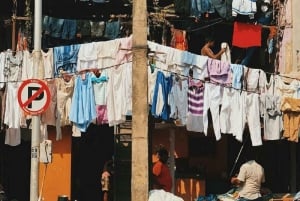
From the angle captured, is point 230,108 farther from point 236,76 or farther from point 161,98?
point 161,98

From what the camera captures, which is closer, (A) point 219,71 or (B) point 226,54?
(A) point 219,71

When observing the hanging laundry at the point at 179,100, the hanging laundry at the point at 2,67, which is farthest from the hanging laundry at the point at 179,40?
the hanging laundry at the point at 2,67

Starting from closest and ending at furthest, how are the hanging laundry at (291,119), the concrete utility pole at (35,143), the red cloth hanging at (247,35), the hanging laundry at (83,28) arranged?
the concrete utility pole at (35,143), the hanging laundry at (291,119), the hanging laundry at (83,28), the red cloth hanging at (247,35)

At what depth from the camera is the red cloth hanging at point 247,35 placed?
17.5 metres

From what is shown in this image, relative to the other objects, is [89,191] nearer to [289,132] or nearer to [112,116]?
[112,116]

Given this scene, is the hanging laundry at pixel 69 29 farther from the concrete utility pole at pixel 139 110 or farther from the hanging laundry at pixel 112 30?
the concrete utility pole at pixel 139 110

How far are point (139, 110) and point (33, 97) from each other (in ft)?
6.44

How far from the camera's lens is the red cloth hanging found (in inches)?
688

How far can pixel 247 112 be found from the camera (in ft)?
52.7

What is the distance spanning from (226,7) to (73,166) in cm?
570

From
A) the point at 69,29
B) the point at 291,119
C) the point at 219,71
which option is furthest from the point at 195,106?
the point at 69,29

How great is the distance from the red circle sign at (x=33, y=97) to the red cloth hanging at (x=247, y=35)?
671 centimetres

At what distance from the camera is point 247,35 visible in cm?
1752

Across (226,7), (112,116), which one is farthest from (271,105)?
(112,116)
